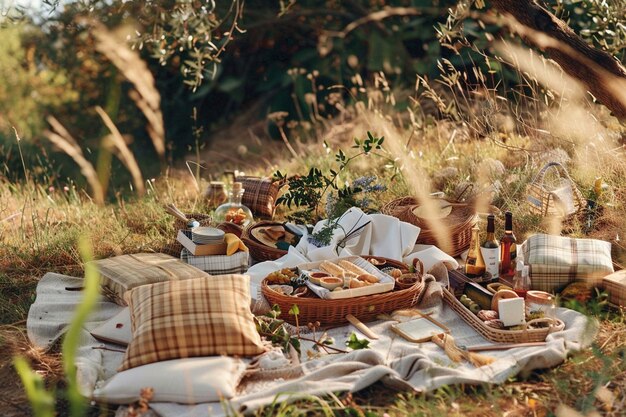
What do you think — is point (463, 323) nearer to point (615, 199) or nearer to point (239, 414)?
point (239, 414)

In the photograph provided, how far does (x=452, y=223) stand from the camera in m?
5.32

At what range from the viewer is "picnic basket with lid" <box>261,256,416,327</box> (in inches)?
160

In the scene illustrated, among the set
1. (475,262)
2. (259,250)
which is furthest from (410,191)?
(475,262)

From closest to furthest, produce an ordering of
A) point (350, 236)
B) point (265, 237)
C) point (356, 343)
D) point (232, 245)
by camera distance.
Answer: point (356, 343) → point (232, 245) → point (350, 236) → point (265, 237)

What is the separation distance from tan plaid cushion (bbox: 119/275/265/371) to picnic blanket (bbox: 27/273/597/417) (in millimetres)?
223

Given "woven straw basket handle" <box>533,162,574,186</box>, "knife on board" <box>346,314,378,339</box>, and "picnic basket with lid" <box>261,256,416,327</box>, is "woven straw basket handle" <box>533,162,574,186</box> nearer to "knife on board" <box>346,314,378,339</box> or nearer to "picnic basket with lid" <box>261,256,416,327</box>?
"picnic basket with lid" <box>261,256,416,327</box>

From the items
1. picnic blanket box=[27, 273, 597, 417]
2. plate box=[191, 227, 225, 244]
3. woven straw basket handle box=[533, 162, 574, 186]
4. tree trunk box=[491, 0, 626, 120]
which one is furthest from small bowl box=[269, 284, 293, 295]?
tree trunk box=[491, 0, 626, 120]

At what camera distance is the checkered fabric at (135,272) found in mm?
4434

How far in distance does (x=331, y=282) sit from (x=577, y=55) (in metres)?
2.60

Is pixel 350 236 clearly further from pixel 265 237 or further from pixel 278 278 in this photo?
pixel 278 278

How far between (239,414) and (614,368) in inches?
66.7

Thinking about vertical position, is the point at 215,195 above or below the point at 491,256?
below

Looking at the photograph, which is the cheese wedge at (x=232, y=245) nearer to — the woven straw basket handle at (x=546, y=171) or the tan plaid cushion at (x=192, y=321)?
the tan plaid cushion at (x=192, y=321)

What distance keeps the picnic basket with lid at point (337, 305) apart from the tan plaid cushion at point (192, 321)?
12.9 inches
